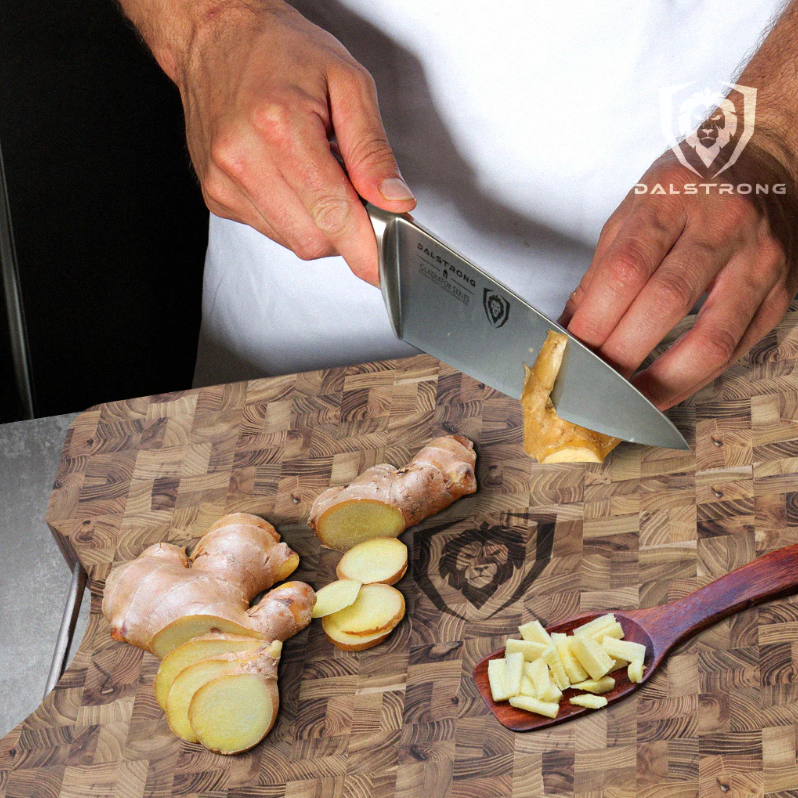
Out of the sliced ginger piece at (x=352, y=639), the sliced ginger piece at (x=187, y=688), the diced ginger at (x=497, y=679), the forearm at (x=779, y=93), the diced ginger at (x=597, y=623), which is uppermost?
the forearm at (x=779, y=93)

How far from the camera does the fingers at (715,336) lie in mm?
1184

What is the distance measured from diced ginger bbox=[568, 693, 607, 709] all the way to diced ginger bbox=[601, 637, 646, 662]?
0.05 meters

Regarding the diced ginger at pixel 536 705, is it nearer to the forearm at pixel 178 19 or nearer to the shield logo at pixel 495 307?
the shield logo at pixel 495 307

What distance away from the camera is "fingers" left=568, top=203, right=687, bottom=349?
1154 mm

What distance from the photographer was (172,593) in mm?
1259

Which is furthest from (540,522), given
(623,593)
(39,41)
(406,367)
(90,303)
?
(39,41)

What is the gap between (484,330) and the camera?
4.01 ft

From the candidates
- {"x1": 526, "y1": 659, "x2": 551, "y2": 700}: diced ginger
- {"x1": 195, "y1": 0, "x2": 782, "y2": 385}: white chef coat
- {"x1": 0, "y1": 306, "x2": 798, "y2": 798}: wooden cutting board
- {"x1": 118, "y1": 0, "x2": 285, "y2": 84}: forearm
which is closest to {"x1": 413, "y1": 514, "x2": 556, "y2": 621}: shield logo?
{"x1": 0, "y1": 306, "x2": 798, "y2": 798}: wooden cutting board

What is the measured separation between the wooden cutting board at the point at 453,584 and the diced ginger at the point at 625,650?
0.13 ft

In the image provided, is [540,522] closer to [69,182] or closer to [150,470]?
[150,470]

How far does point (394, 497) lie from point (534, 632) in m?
0.26

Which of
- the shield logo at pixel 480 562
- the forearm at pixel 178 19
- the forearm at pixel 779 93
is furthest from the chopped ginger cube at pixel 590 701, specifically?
the forearm at pixel 178 19

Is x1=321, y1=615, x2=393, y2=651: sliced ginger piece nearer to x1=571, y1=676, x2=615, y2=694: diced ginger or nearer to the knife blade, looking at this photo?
x1=571, y1=676, x2=615, y2=694: diced ginger

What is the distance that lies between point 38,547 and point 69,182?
0.94 m
